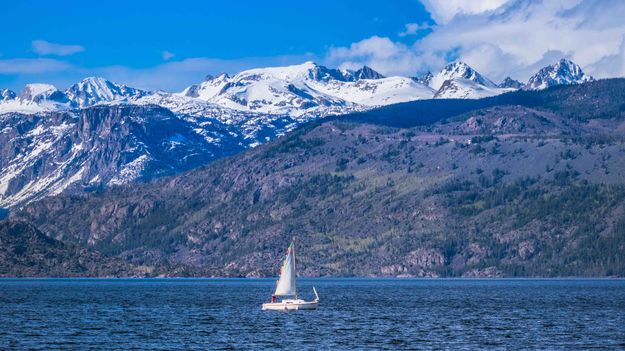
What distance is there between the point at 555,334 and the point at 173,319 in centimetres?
6452

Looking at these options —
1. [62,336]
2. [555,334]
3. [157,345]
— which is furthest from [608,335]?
[62,336]

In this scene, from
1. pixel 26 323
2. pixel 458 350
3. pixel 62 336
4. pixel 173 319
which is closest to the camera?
pixel 458 350

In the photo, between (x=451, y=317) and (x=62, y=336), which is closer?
(x=62, y=336)

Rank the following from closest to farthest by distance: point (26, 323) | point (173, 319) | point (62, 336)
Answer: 1. point (62, 336)
2. point (26, 323)
3. point (173, 319)

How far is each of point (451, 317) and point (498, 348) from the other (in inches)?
2259

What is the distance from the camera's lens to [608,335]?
504 ft

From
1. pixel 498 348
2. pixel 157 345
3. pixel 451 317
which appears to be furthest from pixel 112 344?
pixel 451 317

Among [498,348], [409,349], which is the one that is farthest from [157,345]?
[498,348]

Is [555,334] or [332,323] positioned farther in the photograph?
[332,323]

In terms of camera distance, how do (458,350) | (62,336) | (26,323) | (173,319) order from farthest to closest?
1. (173,319)
2. (26,323)
3. (62,336)
4. (458,350)

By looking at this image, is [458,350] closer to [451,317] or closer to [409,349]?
[409,349]

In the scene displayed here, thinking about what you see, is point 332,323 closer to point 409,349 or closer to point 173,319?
point 173,319

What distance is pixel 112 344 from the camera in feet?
458

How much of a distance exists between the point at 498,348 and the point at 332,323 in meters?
45.1
